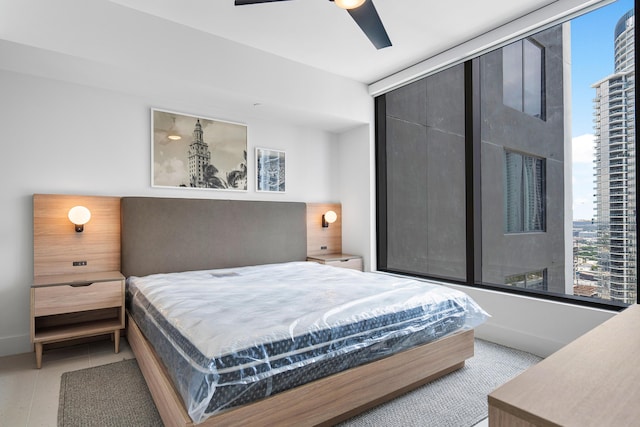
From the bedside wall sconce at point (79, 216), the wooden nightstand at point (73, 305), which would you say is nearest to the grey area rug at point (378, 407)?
the wooden nightstand at point (73, 305)

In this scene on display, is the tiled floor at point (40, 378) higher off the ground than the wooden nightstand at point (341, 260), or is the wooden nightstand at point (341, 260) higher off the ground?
the wooden nightstand at point (341, 260)

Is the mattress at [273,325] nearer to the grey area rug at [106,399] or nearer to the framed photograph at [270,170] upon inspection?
the grey area rug at [106,399]

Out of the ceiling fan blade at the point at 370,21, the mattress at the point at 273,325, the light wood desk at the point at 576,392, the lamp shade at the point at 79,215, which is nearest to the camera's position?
the light wood desk at the point at 576,392

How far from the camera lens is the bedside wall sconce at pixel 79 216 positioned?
2.99 metres

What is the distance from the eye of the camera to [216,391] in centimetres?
145

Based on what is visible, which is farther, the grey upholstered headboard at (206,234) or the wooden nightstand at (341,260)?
the wooden nightstand at (341,260)

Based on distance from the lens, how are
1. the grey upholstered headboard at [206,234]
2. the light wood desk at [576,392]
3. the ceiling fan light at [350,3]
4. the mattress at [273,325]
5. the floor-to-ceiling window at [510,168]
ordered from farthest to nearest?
the grey upholstered headboard at [206,234]
the floor-to-ceiling window at [510,168]
the ceiling fan light at [350,3]
the mattress at [273,325]
the light wood desk at [576,392]

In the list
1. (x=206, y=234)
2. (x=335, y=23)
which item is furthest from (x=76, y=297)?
(x=335, y=23)

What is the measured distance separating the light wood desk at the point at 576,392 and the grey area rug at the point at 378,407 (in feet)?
4.02

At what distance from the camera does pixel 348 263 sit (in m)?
4.34

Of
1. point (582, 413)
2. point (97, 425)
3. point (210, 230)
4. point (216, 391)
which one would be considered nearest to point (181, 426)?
point (216, 391)

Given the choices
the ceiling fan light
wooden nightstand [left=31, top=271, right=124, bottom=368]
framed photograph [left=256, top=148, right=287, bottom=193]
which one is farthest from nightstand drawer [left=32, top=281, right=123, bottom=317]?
the ceiling fan light

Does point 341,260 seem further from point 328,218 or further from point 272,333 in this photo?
point 272,333

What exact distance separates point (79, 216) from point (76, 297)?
73 centimetres
